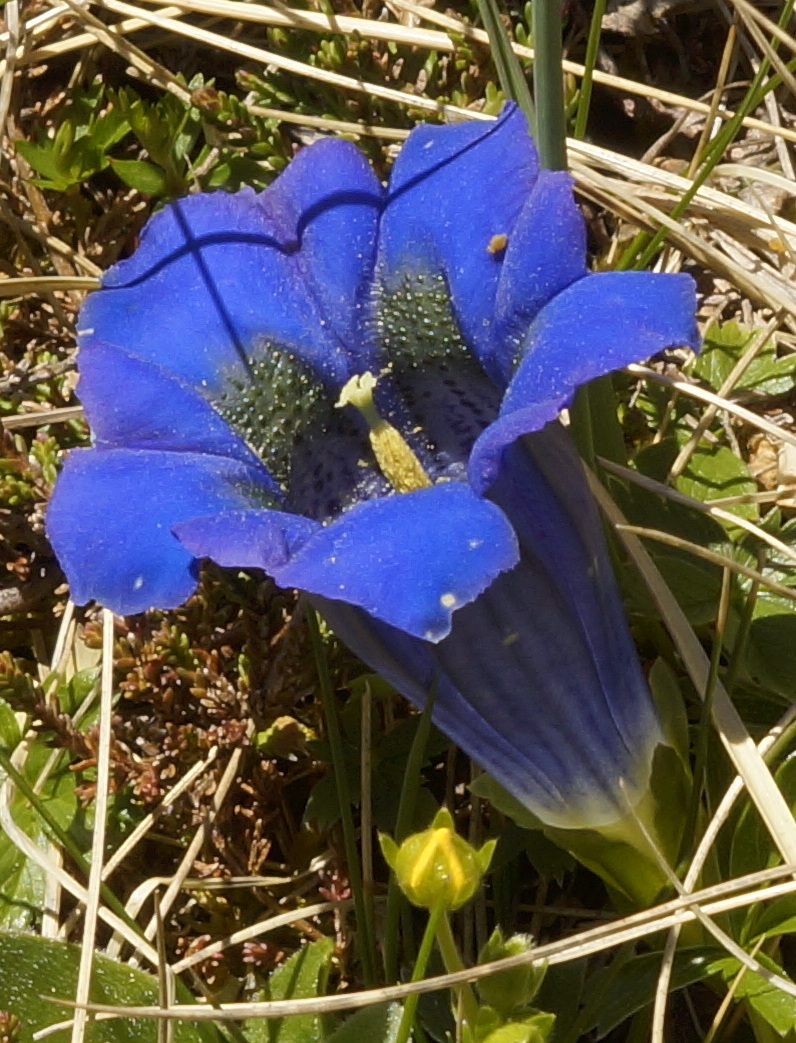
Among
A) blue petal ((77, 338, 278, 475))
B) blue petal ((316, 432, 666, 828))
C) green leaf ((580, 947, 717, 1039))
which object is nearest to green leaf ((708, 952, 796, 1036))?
green leaf ((580, 947, 717, 1039))

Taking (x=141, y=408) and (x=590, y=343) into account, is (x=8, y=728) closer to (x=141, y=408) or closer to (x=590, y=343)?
(x=141, y=408)

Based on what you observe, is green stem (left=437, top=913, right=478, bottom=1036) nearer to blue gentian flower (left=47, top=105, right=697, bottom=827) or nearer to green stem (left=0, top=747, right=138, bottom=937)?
blue gentian flower (left=47, top=105, right=697, bottom=827)

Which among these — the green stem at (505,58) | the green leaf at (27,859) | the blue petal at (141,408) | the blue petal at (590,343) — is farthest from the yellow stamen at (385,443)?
the green leaf at (27,859)

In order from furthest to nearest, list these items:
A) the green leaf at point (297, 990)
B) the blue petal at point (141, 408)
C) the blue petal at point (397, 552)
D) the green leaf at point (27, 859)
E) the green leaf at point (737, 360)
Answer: the green leaf at point (737, 360), the green leaf at point (27, 859), the green leaf at point (297, 990), the blue petal at point (141, 408), the blue petal at point (397, 552)

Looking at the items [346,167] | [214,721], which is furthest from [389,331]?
[214,721]

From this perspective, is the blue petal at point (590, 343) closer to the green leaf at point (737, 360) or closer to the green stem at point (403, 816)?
the green stem at point (403, 816)
